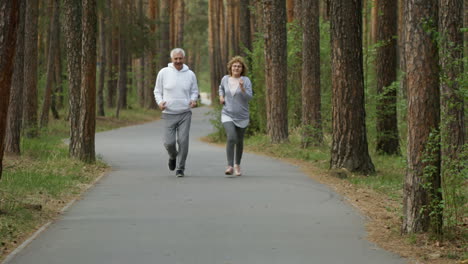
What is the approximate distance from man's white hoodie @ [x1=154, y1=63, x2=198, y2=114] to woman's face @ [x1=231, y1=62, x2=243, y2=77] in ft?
2.33

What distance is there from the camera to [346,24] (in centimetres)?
1397

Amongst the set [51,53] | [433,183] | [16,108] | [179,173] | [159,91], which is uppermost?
[51,53]

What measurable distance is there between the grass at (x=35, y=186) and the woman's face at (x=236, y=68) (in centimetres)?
303

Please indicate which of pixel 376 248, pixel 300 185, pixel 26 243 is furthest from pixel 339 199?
pixel 26 243

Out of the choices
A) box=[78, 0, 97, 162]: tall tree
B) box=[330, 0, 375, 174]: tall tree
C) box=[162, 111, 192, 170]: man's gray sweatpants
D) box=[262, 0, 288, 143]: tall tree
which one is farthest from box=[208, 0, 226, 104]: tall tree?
box=[162, 111, 192, 170]: man's gray sweatpants

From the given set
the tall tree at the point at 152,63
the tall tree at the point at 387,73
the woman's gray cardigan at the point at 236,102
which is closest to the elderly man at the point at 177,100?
the woman's gray cardigan at the point at 236,102

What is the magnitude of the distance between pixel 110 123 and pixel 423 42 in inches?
1131

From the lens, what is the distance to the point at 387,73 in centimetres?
1808

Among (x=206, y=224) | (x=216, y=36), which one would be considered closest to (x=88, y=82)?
(x=206, y=224)

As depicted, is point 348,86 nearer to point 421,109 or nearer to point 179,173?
point 179,173

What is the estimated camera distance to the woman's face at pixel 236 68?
13.8 meters

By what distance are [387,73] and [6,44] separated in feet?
38.0

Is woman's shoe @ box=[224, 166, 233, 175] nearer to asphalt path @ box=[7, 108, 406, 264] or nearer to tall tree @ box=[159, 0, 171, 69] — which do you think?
asphalt path @ box=[7, 108, 406, 264]

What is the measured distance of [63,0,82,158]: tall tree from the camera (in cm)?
1552
